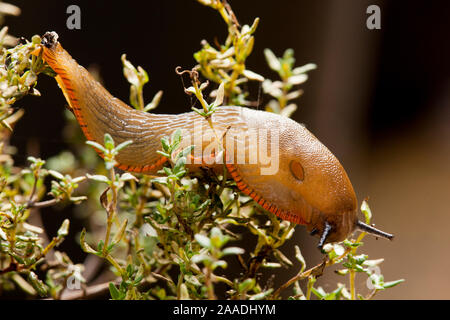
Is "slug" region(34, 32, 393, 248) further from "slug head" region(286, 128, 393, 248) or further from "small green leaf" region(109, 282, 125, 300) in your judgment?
"small green leaf" region(109, 282, 125, 300)

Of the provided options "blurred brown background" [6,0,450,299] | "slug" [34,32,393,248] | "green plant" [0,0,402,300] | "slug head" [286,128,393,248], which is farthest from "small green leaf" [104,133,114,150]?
"blurred brown background" [6,0,450,299]

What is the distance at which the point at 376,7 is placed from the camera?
1.76m

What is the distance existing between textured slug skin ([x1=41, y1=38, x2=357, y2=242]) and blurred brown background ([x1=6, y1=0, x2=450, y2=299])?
0.30 meters

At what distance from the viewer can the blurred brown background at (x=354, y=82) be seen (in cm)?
139

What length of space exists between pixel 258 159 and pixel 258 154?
0.04 ft

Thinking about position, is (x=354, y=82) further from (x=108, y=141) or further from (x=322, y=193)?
(x=108, y=141)

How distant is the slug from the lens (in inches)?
37.3

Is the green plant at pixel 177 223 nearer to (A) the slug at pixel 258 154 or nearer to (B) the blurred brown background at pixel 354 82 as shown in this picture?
(A) the slug at pixel 258 154

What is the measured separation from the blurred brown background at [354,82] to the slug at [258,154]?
0.97 ft
